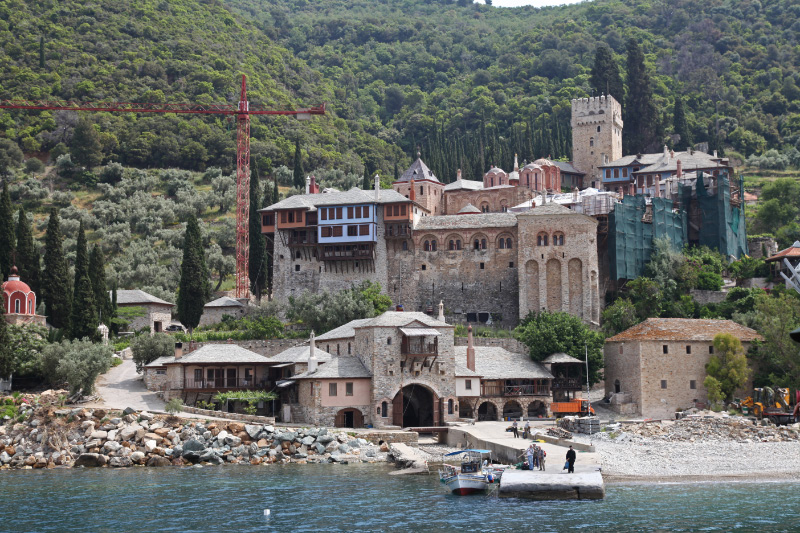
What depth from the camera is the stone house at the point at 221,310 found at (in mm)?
74625

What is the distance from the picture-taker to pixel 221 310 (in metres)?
74.9

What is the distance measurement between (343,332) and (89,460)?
1805cm

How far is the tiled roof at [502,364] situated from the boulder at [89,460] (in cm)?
2177

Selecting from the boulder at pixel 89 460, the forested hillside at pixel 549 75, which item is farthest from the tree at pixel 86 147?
the boulder at pixel 89 460

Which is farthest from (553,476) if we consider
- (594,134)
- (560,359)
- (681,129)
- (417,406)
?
(681,129)

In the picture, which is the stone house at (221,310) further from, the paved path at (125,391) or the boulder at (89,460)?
the boulder at (89,460)

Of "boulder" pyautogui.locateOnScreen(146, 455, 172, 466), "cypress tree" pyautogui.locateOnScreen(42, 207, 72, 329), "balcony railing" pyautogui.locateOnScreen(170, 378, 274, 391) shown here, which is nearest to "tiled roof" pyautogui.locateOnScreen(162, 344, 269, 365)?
"balcony railing" pyautogui.locateOnScreen(170, 378, 274, 391)

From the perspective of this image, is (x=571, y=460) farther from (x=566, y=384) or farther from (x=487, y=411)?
(x=566, y=384)

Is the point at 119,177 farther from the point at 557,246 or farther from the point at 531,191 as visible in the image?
the point at 557,246

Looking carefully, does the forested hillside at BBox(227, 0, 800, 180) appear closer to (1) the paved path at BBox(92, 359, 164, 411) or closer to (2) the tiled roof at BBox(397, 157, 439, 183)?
(2) the tiled roof at BBox(397, 157, 439, 183)

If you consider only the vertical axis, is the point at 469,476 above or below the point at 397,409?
below

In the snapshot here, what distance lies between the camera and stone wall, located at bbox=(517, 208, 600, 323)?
7150 cm

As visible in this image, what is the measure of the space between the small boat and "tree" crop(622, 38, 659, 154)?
7235cm

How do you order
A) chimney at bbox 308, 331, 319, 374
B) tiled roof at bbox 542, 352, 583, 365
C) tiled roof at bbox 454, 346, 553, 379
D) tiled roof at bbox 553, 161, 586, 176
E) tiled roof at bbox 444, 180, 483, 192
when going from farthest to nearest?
tiled roof at bbox 553, 161, 586, 176 < tiled roof at bbox 444, 180, 483, 192 < tiled roof at bbox 542, 352, 583, 365 < tiled roof at bbox 454, 346, 553, 379 < chimney at bbox 308, 331, 319, 374
